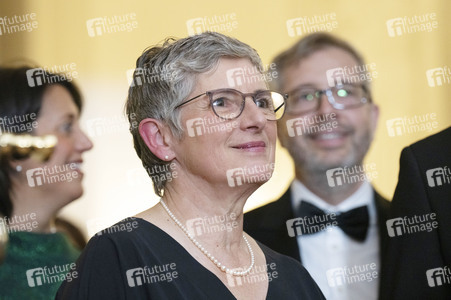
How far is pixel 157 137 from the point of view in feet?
5.88

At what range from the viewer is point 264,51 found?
10.5ft

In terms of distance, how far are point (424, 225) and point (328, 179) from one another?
0.93 metres

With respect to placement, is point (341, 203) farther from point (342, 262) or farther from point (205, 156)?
point (205, 156)

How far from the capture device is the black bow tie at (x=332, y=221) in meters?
3.12
